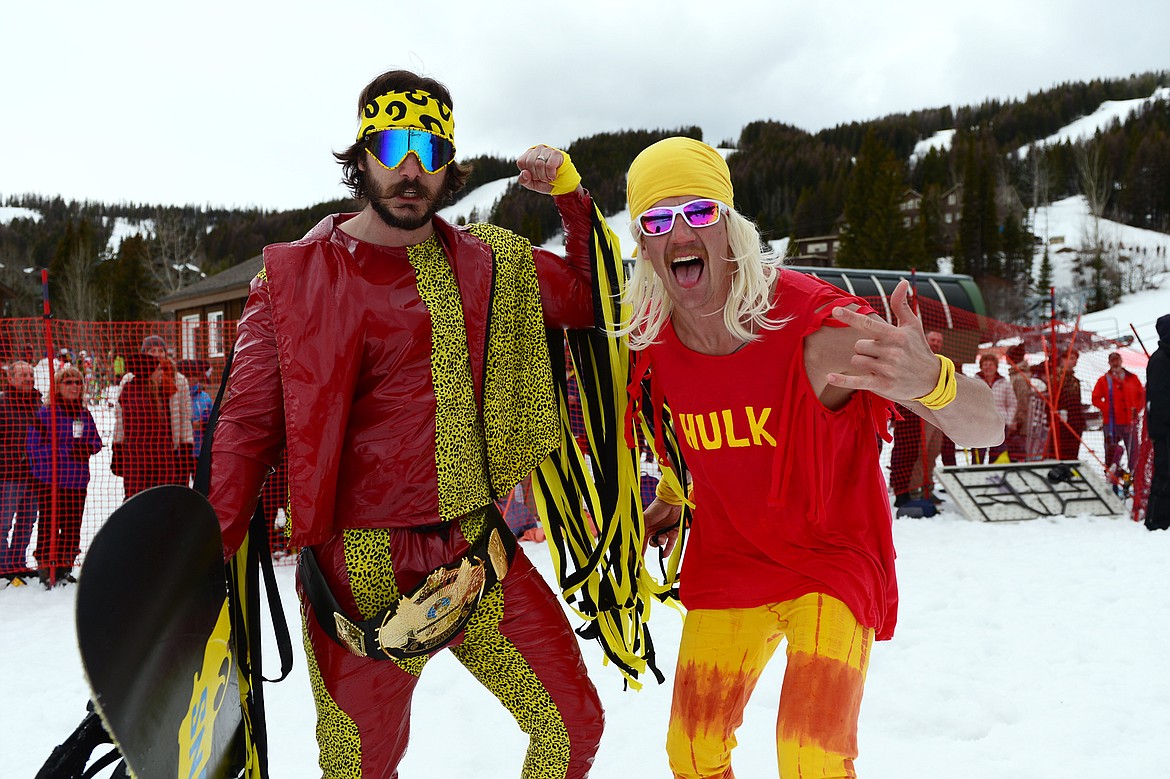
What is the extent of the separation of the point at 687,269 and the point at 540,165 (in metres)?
0.49

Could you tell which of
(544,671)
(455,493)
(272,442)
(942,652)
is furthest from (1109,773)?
(272,442)

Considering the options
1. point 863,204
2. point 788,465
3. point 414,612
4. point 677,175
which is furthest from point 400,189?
point 863,204

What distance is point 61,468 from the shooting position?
6117 millimetres

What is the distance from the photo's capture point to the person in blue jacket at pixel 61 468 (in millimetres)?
5965

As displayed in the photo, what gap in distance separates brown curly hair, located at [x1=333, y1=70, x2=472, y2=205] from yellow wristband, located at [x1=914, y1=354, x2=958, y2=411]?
1.23m

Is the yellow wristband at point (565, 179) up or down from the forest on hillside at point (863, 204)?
down

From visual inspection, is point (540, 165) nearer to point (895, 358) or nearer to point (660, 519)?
point (895, 358)

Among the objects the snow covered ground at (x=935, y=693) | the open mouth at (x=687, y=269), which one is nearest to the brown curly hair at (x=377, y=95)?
the open mouth at (x=687, y=269)

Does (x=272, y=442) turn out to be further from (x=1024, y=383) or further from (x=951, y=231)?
(x=951, y=231)

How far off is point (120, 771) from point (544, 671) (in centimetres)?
→ 98

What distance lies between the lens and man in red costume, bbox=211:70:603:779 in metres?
1.88

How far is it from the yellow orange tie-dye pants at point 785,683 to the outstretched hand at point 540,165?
124 centimetres

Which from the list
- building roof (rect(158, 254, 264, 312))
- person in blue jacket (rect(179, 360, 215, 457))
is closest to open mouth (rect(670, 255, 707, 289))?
person in blue jacket (rect(179, 360, 215, 457))

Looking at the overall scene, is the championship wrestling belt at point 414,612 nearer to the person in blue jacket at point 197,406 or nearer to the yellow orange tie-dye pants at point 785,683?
the yellow orange tie-dye pants at point 785,683
